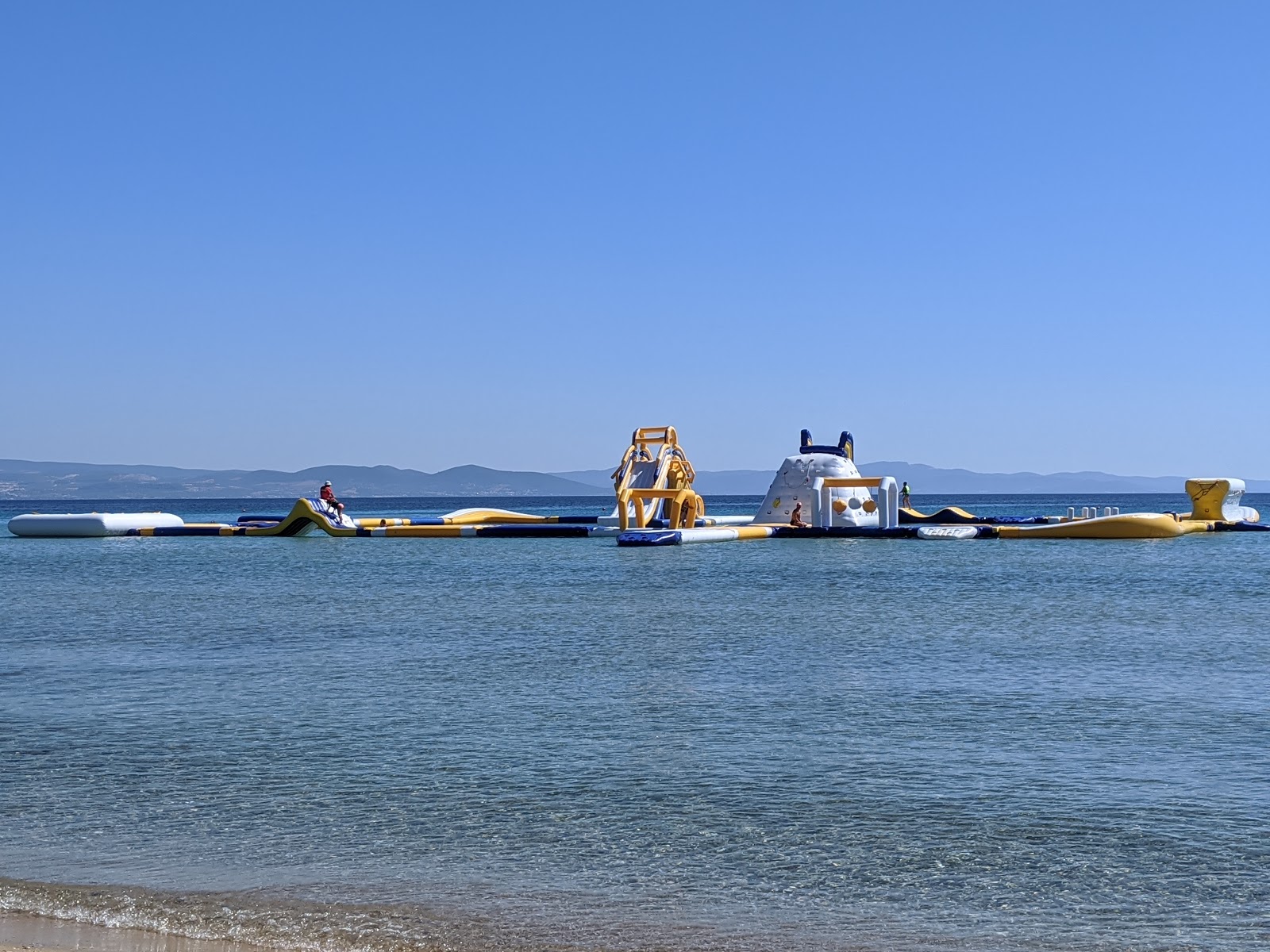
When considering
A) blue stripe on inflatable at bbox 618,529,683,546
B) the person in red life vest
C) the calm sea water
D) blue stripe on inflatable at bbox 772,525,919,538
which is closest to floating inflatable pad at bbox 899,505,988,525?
blue stripe on inflatable at bbox 772,525,919,538

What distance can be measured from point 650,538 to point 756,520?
29.0 ft

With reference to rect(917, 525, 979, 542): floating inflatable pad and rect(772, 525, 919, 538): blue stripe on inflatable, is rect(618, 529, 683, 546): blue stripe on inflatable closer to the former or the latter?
rect(772, 525, 919, 538): blue stripe on inflatable

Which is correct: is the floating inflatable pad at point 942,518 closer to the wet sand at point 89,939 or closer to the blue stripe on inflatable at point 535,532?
the blue stripe on inflatable at point 535,532

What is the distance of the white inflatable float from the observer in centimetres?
4884

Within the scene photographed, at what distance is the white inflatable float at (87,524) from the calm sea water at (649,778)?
98.5 ft

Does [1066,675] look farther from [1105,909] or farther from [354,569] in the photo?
[354,569]

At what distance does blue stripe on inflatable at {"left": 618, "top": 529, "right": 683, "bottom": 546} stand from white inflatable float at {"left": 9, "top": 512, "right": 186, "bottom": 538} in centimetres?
1845

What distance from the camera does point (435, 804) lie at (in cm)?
882

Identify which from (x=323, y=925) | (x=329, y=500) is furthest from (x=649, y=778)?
(x=329, y=500)

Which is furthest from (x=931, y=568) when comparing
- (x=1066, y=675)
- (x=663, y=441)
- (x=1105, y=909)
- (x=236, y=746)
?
(x=1105, y=909)

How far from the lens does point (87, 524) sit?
49188mm

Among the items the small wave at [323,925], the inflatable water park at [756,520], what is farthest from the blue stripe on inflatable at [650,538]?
the small wave at [323,925]

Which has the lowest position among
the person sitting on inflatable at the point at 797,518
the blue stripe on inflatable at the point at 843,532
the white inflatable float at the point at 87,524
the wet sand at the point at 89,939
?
the wet sand at the point at 89,939

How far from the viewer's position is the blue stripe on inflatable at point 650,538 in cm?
3822
